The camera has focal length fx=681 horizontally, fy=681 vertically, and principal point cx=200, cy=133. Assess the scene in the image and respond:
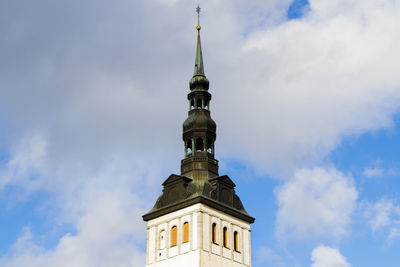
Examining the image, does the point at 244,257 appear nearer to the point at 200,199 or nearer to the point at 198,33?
the point at 200,199

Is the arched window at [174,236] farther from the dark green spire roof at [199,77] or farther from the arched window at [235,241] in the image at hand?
the dark green spire roof at [199,77]

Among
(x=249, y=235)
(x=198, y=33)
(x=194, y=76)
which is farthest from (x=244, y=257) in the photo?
(x=198, y=33)

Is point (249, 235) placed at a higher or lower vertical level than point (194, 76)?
lower

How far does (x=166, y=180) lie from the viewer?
66750 mm

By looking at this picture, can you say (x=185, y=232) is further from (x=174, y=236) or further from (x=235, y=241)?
(x=235, y=241)

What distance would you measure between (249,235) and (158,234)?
8929 millimetres

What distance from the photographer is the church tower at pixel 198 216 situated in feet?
202

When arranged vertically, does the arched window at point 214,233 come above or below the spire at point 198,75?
below

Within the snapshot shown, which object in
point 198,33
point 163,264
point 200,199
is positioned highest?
point 198,33

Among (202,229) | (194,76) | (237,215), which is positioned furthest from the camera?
(194,76)

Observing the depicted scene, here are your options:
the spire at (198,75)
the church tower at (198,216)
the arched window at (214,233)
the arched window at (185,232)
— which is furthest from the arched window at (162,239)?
the spire at (198,75)

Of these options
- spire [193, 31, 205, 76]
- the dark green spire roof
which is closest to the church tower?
the dark green spire roof

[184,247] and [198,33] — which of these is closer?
[184,247]

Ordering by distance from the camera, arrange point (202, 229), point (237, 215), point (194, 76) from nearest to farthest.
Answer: point (202, 229), point (237, 215), point (194, 76)
